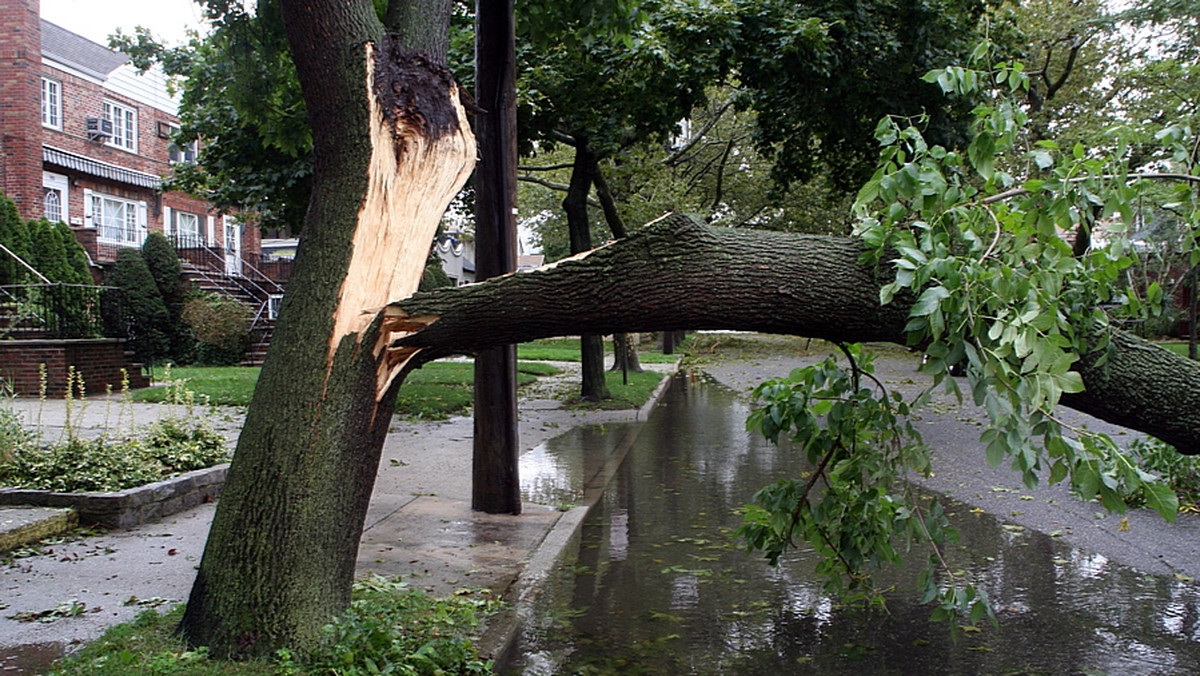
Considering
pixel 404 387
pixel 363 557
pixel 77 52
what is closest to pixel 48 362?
pixel 404 387

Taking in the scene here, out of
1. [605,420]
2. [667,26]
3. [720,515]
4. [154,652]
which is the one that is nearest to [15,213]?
[605,420]

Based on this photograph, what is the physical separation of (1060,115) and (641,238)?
23.8 meters

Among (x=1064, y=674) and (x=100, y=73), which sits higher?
(x=100, y=73)

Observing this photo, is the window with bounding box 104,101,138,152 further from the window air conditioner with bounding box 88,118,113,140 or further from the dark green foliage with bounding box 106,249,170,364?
the dark green foliage with bounding box 106,249,170,364

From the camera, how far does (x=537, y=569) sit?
7102 mm

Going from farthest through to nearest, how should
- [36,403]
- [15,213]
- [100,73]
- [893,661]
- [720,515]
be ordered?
[100,73] < [15,213] < [36,403] < [720,515] < [893,661]

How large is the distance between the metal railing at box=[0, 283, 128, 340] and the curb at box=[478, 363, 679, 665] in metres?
9.90

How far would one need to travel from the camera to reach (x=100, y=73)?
28734 millimetres

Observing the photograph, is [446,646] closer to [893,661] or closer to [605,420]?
[893,661]

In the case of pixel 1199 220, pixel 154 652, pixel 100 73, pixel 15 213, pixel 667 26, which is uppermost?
pixel 100 73

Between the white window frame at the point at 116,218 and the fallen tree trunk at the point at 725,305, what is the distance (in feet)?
84.0

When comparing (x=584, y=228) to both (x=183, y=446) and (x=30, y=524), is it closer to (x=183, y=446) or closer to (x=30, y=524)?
(x=183, y=446)

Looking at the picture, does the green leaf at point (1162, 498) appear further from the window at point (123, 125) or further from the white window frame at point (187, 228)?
the window at point (123, 125)

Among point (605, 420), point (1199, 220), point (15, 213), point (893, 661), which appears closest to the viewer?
point (1199, 220)
